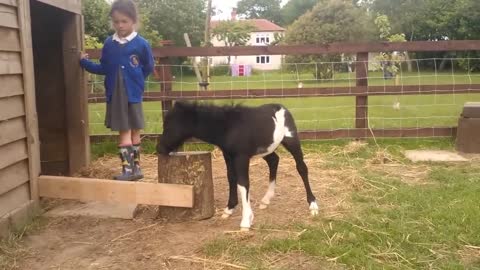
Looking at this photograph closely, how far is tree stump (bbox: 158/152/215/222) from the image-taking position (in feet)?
13.5

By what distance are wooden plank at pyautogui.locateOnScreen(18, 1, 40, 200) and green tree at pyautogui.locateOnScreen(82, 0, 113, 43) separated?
812 inches

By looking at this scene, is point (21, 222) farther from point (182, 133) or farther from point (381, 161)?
point (381, 161)

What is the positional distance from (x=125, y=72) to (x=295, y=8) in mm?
66059

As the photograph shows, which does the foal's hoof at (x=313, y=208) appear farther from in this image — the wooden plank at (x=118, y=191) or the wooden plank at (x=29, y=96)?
the wooden plank at (x=29, y=96)

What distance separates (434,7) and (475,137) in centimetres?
3920

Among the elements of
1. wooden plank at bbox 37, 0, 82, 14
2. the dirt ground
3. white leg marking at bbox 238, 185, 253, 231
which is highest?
wooden plank at bbox 37, 0, 82, 14

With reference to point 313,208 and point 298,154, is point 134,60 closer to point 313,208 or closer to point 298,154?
point 298,154

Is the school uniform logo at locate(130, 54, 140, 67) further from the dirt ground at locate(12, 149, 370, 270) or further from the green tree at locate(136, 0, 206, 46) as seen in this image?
the green tree at locate(136, 0, 206, 46)

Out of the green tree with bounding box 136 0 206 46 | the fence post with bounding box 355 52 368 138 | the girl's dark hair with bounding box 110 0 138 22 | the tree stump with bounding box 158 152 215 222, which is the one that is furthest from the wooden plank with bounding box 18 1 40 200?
the green tree with bounding box 136 0 206 46

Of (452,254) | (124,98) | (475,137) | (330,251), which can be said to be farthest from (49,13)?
(475,137)

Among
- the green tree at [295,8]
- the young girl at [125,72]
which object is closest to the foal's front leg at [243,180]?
the young girl at [125,72]

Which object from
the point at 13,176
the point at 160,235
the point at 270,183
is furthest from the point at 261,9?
the point at 160,235

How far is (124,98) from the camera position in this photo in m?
4.74

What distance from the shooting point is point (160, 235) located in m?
3.81
